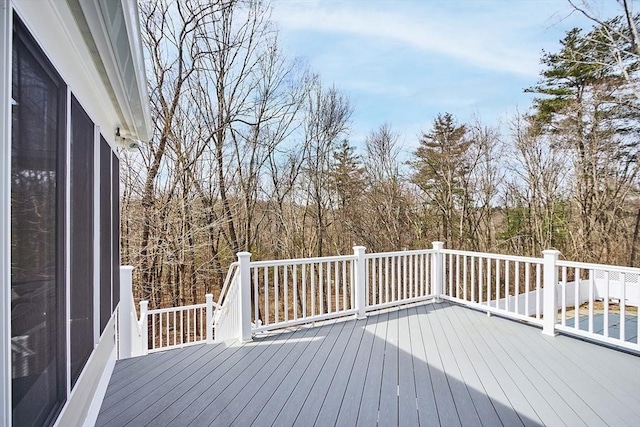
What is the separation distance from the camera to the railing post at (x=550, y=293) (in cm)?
378

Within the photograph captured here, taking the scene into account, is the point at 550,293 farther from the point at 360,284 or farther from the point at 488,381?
the point at 360,284

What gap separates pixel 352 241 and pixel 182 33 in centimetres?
727

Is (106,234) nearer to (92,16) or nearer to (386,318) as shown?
(92,16)

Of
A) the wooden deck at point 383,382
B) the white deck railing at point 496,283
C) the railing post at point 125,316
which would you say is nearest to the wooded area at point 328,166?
the white deck railing at point 496,283

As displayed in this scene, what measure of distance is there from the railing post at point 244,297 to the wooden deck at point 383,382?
0.16 meters

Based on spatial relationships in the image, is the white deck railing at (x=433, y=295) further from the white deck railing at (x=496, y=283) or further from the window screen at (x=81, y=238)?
the window screen at (x=81, y=238)

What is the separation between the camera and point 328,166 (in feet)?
33.3

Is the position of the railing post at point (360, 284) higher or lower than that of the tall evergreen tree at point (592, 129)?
lower

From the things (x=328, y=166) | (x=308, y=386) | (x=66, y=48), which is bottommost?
(x=308, y=386)

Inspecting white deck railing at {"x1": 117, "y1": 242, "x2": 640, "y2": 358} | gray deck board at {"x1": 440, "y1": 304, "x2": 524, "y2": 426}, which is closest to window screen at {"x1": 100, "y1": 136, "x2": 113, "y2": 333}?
white deck railing at {"x1": 117, "y1": 242, "x2": 640, "y2": 358}

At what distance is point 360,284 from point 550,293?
2.28 meters

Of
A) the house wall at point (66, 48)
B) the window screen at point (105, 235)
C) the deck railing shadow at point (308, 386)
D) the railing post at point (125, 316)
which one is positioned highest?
the house wall at point (66, 48)

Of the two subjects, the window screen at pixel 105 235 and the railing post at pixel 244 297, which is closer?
the window screen at pixel 105 235

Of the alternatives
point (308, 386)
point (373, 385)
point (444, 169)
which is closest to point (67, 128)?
point (308, 386)
